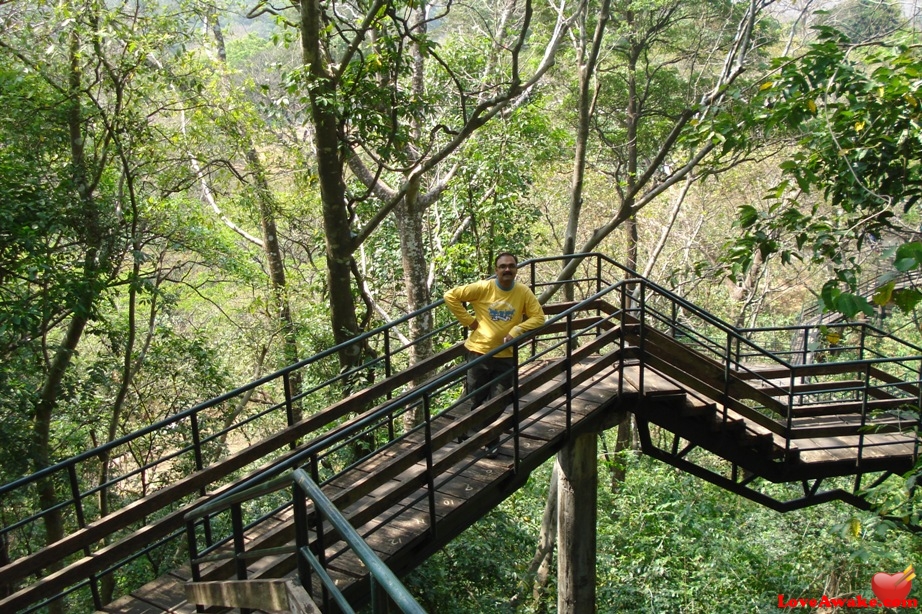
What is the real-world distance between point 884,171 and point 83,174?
30.3 ft

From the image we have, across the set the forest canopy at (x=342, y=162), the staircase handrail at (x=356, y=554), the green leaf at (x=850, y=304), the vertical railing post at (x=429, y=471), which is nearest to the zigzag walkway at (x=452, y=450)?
the vertical railing post at (x=429, y=471)

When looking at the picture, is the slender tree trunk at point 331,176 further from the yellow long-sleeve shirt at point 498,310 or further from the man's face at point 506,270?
the man's face at point 506,270

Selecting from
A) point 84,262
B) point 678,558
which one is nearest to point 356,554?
point 84,262

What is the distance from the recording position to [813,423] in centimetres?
753

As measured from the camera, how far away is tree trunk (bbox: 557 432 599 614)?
7605 mm

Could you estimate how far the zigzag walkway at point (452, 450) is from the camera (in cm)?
437

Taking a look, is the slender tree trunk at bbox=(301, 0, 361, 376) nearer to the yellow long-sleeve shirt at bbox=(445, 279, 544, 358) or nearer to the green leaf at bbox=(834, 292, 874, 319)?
the yellow long-sleeve shirt at bbox=(445, 279, 544, 358)

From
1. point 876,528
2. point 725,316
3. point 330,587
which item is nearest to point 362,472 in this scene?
point 330,587

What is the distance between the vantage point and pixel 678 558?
1119cm

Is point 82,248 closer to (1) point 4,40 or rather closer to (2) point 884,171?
(1) point 4,40

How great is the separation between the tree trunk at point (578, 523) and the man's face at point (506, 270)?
2550mm

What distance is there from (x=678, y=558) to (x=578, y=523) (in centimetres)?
443

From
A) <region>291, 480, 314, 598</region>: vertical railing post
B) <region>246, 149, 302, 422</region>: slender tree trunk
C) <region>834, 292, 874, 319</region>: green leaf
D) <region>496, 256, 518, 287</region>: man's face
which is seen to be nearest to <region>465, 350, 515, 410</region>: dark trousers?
<region>496, 256, 518, 287</region>: man's face

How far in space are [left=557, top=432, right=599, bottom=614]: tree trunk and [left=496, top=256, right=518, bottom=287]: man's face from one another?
8.37 feet
